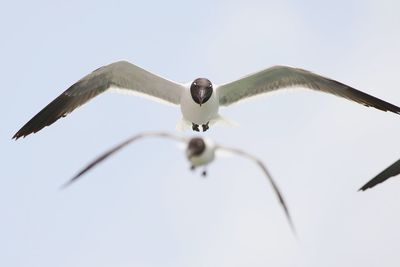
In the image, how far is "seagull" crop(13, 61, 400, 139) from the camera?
15.4 metres

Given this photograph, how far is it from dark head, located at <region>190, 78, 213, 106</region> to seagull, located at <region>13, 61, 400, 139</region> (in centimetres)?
40

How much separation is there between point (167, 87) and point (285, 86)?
2.18 m

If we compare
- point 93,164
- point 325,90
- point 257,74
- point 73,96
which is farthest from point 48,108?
point 93,164

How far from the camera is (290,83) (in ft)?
51.7

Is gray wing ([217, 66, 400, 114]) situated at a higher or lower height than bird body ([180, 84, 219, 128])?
higher

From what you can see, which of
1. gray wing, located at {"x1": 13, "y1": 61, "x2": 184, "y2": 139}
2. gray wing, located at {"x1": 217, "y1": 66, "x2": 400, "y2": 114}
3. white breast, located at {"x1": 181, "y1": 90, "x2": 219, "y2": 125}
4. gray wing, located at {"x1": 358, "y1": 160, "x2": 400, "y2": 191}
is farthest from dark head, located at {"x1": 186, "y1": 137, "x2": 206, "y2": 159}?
gray wing, located at {"x1": 13, "y1": 61, "x2": 184, "y2": 139}

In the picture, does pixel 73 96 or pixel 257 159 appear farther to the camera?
pixel 73 96

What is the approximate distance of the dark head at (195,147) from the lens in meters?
6.09

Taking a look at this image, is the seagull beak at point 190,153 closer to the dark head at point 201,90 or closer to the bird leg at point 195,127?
the dark head at point 201,90

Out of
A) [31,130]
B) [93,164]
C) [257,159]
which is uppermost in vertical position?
[31,130]

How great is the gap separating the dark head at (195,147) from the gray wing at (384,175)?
22.7 ft

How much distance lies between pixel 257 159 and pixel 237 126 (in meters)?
9.08

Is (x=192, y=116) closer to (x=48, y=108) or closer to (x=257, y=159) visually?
(x=48, y=108)

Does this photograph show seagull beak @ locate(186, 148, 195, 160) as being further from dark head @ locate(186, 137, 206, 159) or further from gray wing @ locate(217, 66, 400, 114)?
gray wing @ locate(217, 66, 400, 114)
